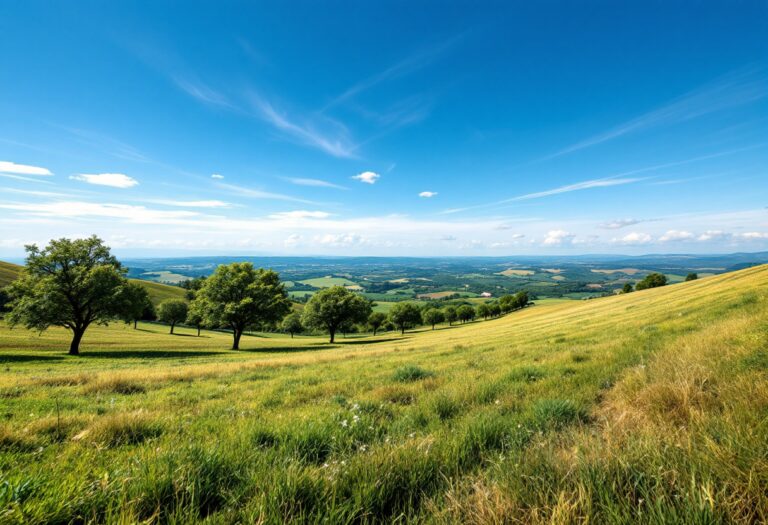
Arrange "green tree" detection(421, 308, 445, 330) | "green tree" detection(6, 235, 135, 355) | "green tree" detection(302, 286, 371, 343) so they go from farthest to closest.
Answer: "green tree" detection(421, 308, 445, 330)
"green tree" detection(302, 286, 371, 343)
"green tree" detection(6, 235, 135, 355)

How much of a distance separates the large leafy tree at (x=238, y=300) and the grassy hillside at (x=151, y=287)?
199 ft

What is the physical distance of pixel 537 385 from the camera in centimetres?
571

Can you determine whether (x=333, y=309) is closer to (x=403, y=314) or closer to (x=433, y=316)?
(x=403, y=314)

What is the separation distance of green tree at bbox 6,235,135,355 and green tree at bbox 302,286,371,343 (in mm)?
27706

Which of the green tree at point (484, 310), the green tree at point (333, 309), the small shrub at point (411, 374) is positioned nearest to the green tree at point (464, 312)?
the green tree at point (484, 310)

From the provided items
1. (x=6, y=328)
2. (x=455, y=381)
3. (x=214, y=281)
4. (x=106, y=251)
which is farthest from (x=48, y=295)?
(x=455, y=381)

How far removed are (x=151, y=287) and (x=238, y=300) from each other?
103993 millimetres

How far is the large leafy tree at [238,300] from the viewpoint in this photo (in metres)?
38.2

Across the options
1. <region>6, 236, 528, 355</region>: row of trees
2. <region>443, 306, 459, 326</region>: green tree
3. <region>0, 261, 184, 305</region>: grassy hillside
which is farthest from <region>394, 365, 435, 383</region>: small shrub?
<region>443, 306, 459, 326</region>: green tree

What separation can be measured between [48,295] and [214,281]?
1455 cm

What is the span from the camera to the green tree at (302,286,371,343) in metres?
54.5

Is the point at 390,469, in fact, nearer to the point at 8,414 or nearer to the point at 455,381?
the point at 455,381

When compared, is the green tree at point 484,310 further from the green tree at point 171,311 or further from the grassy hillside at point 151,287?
the grassy hillside at point 151,287

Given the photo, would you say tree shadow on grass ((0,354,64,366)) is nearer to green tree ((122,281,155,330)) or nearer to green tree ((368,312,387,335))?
green tree ((122,281,155,330))
